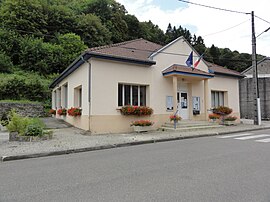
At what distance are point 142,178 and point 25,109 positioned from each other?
19.9 metres

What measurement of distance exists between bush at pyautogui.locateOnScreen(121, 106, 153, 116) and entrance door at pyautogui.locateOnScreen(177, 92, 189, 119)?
3.15m

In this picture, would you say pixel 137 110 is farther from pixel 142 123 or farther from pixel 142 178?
pixel 142 178

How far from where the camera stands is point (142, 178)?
4.51m

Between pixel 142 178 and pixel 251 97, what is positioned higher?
pixel 251 97

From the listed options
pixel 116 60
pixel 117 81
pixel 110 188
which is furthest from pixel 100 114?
pixel 110 188

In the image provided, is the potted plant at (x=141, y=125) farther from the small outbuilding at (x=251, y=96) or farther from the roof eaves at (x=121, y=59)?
the small outbuilding at (x=251, y=96)

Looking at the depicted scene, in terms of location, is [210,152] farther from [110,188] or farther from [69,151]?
[69,151]

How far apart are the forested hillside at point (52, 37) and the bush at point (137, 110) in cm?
1644

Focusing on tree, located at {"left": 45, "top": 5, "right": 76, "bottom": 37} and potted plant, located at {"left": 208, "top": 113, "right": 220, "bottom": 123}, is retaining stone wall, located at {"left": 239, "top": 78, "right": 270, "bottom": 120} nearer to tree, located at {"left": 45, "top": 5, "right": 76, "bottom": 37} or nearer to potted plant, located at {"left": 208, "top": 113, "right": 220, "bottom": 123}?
potted plant, located at {"left": 208, "top": 113, "right": 220, "bottom": 123}

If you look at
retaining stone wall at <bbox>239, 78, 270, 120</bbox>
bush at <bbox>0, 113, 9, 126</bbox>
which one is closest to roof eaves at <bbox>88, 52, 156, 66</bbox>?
bush at <bbox>0, 113, 9, 126</bbox>

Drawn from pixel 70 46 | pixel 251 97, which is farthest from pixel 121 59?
pixel 70 46

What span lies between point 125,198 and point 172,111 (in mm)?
11497

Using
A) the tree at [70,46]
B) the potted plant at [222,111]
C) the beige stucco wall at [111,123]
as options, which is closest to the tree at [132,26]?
the tree at [70,46]

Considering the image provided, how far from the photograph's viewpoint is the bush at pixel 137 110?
1260cm
